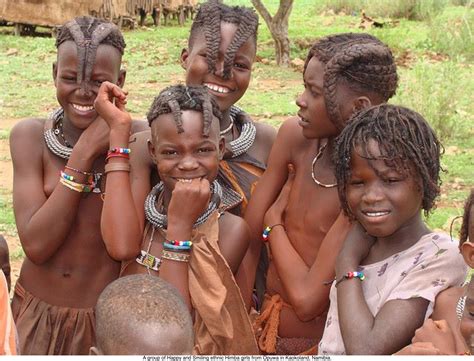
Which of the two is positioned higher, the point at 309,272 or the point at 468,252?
the point at 468,252

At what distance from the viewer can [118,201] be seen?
3088 mm

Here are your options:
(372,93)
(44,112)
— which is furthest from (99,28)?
(44,112)

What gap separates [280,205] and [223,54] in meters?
0.65

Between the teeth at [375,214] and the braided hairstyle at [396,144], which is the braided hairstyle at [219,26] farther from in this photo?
the teeth at [375,214]

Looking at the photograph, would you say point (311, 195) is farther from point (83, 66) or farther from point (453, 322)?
point (83, 66)

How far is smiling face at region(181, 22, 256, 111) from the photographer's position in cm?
342

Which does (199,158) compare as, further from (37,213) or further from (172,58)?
(172,58)

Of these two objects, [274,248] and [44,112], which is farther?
[44,112]

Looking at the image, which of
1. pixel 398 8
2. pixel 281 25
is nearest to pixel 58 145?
pixel 281 25

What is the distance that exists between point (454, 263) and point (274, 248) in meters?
0.69

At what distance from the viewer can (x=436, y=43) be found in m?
15.4

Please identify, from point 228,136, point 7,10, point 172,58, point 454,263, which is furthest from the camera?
point 7,10

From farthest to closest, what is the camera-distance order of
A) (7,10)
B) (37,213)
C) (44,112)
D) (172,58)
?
(7,10)
(172,58)
(44,112)
(37,213)

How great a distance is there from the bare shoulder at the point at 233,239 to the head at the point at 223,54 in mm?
536
